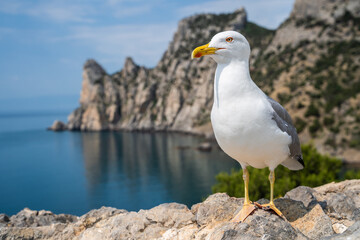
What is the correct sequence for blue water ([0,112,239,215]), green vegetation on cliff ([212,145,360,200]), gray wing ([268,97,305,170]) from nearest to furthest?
1. gray wing ([268,97,305,170])
2. green vegetation on cliff ([212,145,360,200])
3. blue water ([0,112,239,215])

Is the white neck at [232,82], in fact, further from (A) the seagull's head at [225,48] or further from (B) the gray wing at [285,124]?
(B) the gray wing at [285,124]

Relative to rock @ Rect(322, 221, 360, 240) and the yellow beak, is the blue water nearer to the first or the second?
the yellow beak

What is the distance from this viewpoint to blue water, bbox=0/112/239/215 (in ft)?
108

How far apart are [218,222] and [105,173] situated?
4173 cm

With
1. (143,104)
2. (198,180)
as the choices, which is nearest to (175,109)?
(143,104)

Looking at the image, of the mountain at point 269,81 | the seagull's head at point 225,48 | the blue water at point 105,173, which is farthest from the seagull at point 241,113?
the mountain at point 269,81

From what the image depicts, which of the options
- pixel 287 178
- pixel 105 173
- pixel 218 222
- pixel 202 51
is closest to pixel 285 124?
pixel 202 51

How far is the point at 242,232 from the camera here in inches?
143

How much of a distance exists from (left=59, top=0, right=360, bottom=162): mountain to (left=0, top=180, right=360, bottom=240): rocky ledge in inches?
1480

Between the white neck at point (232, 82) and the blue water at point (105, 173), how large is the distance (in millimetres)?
27804

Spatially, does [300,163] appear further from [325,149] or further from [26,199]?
[325,149]

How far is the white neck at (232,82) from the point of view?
4.01 metres

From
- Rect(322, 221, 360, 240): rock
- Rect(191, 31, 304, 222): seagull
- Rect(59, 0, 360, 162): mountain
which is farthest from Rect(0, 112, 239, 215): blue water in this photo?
Rect(322, 221, 360, 240): rock

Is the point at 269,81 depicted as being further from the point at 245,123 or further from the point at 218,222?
the point at 245,123
